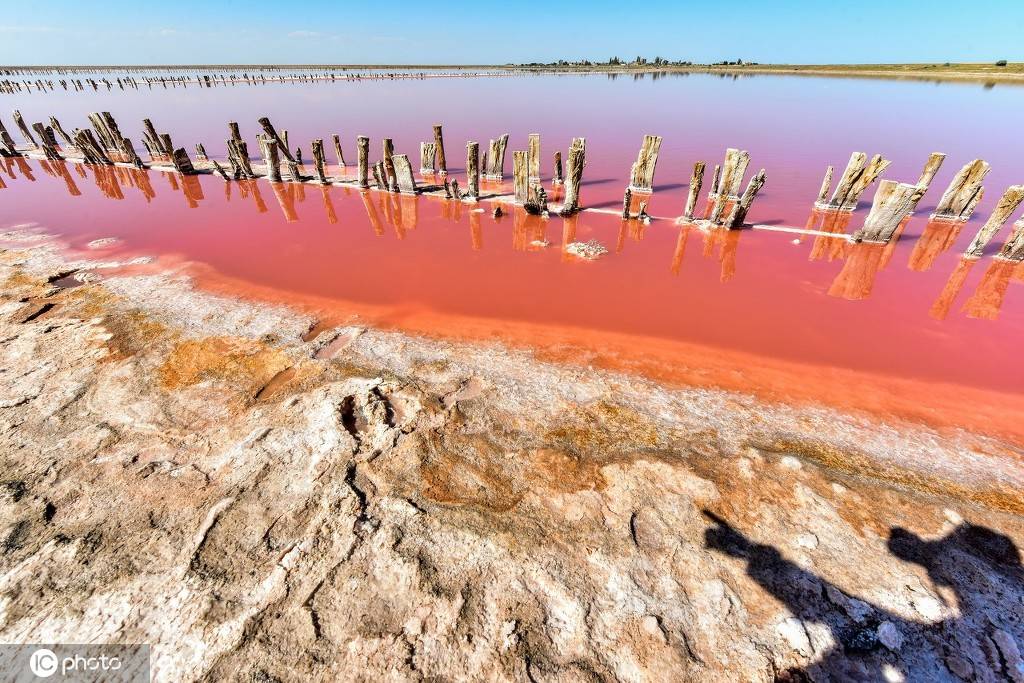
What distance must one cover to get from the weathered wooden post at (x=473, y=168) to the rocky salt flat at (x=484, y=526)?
9782 mm

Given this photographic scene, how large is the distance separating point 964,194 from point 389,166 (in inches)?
704

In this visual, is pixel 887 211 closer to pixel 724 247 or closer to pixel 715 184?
pixel 724 247

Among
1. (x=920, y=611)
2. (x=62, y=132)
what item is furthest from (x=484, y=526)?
(x=62, y=132)

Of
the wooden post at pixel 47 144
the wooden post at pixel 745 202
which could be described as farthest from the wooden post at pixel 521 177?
the wooden post at pixel 47 144

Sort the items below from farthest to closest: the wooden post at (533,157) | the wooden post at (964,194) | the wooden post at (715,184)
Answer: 1. the wooden post at (715,184)
2. the wooden post at (533,157)
3. the wooden post at (964,194)

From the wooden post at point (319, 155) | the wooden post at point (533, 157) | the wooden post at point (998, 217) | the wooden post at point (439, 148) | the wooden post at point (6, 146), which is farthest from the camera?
the wooden post at point (6, 146)

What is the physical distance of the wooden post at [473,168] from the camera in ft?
44.8

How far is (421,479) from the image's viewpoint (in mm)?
4547

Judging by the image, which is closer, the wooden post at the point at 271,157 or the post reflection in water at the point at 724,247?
the post reflection in water at the point at 724,247

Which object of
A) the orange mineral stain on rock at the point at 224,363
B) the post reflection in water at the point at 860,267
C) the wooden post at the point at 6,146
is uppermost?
the wooden post at the point at 6,146

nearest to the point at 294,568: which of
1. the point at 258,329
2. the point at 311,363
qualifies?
the point at 311,363

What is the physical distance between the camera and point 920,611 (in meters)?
3.44

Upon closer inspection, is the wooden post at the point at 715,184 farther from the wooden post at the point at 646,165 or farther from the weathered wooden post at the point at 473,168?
the weathered wooden post at the point at 473,168

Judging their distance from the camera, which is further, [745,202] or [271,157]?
[271,157]
